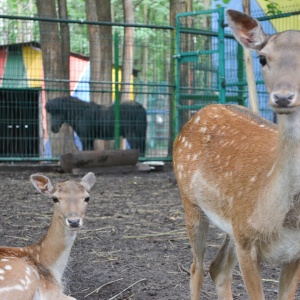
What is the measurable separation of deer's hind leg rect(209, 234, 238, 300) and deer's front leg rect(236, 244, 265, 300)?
32.5 inches

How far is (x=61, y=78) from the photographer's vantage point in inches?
528

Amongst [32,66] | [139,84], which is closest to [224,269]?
[139,84]

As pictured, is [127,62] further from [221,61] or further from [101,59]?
[221,61]

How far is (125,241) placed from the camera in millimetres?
6762

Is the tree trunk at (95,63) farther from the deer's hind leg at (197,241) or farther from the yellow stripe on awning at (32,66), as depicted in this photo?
the deer's hind leg at (197,241)

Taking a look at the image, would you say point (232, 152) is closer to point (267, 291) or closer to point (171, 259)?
point (267, 291)

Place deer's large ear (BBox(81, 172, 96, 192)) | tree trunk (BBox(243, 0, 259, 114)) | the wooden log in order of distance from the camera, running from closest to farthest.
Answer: deer's large ear (BBox(81, 172, 96, 192)) < tree trunk (BBox(243, 0, 259, 114)) < the wooden log

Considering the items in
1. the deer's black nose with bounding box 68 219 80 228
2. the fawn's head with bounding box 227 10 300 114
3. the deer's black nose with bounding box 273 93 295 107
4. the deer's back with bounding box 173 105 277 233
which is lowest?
the deer's black nose with bounding box 68 219 80 228

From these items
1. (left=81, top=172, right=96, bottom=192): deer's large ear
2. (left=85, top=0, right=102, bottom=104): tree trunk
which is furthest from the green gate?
(left=81, top=172, right=96, bottom=192): deer's large ear

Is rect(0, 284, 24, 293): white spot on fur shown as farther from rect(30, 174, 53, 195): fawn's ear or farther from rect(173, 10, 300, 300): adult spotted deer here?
rect(173, 10, 300, 300): adult spotted deer

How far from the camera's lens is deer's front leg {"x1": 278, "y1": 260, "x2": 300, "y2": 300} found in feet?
13.8

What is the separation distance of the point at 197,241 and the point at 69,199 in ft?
3.13

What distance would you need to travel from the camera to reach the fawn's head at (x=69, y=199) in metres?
5.01

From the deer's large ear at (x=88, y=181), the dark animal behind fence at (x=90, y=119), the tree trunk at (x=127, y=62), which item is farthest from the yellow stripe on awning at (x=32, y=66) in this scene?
the deer's large ear at (x=88, y=181)
